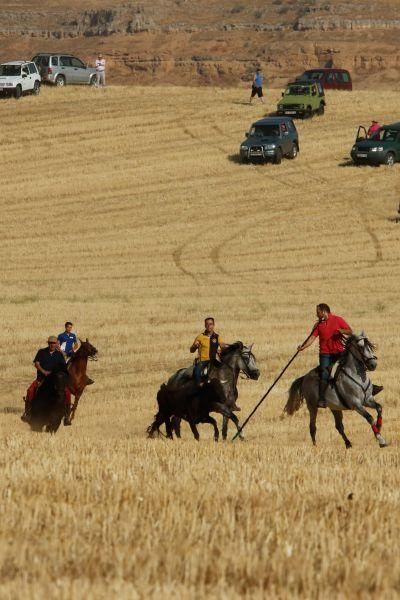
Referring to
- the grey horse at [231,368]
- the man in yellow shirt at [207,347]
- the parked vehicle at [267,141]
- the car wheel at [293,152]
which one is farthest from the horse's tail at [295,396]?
the car wheel at [293,152]

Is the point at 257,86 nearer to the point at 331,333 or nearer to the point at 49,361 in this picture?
the point at 49,361

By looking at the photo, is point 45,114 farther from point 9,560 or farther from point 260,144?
point 9,560

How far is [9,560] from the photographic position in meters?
8.62

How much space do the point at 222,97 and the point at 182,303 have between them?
3585 cm

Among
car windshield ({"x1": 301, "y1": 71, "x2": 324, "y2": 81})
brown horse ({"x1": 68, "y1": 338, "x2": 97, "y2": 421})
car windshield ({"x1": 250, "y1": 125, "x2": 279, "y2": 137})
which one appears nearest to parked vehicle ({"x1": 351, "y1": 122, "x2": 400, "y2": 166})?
car windshield ({"x1": 250, "y1": 125, "x2": 279, "y2": 137})

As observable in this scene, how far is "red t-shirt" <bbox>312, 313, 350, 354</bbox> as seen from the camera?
18609 mm

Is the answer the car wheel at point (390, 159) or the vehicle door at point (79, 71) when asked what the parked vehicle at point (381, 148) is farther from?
the vehicle door at point (79, 71)

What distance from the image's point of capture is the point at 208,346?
19344 millimetres

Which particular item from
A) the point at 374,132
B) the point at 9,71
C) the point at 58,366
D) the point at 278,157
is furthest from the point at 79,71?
the point at 58,366

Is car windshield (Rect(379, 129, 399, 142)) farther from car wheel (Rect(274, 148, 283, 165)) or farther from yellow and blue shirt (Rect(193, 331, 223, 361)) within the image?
yellow and blue shirt (Rect(193, 331, 223, 361))

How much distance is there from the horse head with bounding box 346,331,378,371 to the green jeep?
1793 inches

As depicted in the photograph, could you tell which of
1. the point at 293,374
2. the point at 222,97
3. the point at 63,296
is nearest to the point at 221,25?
the point at 222,97

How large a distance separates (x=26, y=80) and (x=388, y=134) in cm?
1974

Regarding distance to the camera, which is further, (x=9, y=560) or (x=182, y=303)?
(x=182, y=303)
